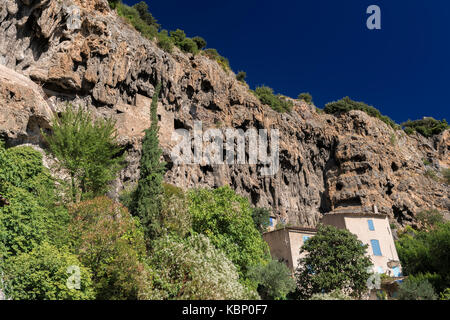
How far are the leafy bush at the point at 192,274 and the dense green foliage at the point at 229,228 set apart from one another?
2949 millimetres

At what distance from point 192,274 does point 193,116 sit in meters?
24.0

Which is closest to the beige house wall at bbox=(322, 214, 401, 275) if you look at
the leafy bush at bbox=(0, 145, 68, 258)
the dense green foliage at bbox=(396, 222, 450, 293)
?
the dense green foliage at bbox=(396, 222, 450, 293)

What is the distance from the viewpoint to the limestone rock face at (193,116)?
24.6 metres

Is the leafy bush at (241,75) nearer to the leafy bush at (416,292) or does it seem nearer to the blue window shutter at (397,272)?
the blue window shutter at (397,272)

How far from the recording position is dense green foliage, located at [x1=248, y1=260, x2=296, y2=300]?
61.0 ft

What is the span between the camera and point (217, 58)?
44844mm

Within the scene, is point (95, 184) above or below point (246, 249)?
above

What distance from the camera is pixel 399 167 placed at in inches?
2055

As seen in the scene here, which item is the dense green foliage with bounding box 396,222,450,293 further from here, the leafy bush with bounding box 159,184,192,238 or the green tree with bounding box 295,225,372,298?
the leafy bush with bounding box 159,184,192,238

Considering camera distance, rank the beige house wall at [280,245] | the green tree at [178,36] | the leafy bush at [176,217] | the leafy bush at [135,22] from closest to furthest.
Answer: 1. the leafy bush at [176,217]
2. the beige house wall at [280,245]
3. the leafy bush at [135,22]
4. the green tree at [178,36]

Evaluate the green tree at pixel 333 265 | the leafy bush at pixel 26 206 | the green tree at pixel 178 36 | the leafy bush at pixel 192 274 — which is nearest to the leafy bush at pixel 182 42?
the green tree at pixel 178 36

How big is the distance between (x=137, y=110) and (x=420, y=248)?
1019 inches
